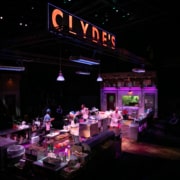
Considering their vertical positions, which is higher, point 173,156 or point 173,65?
point 173,65

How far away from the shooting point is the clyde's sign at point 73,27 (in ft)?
10.8

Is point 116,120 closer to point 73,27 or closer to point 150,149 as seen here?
point 150,149

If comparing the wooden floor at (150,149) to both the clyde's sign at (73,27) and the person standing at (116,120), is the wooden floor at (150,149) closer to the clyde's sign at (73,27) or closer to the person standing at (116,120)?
the person standing at (116,120)

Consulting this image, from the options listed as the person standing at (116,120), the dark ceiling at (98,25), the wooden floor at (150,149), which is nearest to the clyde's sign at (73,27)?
the dark ceiling at (98,25)

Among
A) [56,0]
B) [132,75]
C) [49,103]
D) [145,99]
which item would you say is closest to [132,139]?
[145,99]

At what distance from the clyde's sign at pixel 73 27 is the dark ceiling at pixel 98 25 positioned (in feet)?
0.67

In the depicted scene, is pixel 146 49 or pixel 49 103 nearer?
pixel 146 49

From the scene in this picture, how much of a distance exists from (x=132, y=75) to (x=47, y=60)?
6.53 metres

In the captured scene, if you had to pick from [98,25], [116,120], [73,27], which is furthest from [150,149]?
[73,27]

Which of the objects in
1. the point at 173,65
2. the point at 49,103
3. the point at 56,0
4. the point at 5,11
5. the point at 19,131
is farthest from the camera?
the point at 49,103

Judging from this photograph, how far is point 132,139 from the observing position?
9.26 metres

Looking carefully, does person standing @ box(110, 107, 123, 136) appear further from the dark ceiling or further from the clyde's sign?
the clyde's sign

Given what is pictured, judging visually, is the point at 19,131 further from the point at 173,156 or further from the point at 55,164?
the point at 173,156

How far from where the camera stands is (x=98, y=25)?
7.28 m
